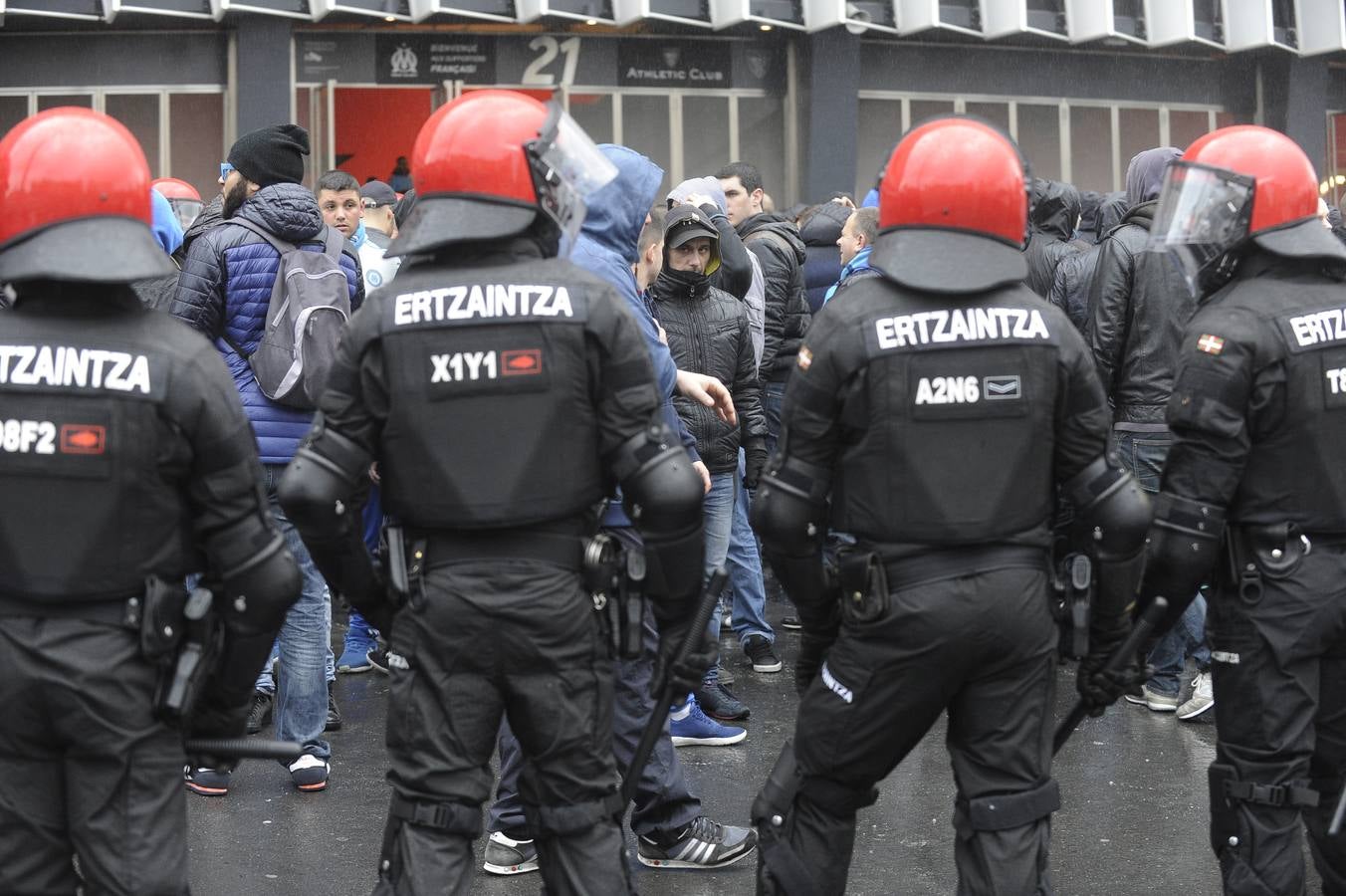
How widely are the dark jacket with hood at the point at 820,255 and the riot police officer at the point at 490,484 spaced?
5190 mm

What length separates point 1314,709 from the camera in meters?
4.09

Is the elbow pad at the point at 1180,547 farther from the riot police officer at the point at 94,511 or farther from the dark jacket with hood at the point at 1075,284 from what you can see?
the dark jacket with hood at the point at 1075,284

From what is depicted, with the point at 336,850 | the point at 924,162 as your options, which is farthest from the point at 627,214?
the point at 336,850

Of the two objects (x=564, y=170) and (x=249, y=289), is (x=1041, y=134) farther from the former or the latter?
(x=564, y=170)

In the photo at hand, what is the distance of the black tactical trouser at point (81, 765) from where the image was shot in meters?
3.30

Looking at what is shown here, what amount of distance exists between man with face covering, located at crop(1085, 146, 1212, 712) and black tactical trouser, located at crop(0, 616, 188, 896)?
14.2 feet

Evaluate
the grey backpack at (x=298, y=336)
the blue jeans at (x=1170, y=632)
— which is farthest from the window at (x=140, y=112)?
the blue jeans at (x=1170, y=632)

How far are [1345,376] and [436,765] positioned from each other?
2.35 metres

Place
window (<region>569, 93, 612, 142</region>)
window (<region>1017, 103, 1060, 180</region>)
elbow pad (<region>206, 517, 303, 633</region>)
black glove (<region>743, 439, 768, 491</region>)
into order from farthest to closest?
window (<region>1017, 103, 1060, 180</region>)
window (<region>569, 93, 612, 142</region>)
black glove (<region>743, 439, 768, 491</region>)
elbow pad (<region>206, 517, 303, 633</region>)

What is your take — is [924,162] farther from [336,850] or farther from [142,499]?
[336,850]

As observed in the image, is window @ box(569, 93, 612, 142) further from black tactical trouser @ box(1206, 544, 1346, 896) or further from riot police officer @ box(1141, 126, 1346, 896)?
black tactical trouser @ box(1206, 544, 1346, 896)

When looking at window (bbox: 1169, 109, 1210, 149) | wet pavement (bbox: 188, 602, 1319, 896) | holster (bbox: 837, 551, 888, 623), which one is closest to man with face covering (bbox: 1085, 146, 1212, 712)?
wet pavement (bbox: 188, 602, 1319, 896)

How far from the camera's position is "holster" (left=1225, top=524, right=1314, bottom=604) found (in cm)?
407

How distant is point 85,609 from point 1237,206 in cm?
290
